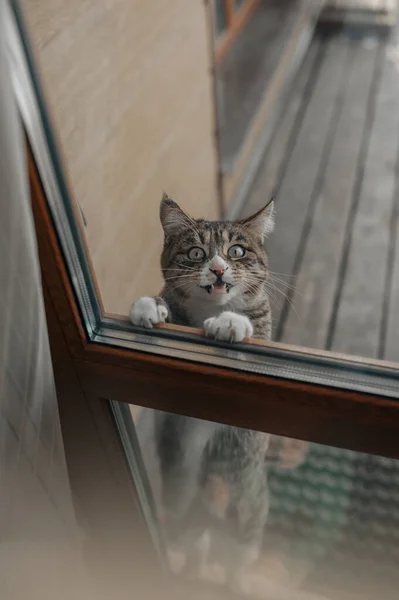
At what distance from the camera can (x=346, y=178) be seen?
4.21 ft

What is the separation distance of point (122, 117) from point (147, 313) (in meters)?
Result: 0.39

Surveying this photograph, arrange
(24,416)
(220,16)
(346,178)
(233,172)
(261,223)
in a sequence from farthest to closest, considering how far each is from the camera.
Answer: (220,16) → (233,172) → (346,178) → (261,223) → (24,416)

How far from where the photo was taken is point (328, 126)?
4.27 ft

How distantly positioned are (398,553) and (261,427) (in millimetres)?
297

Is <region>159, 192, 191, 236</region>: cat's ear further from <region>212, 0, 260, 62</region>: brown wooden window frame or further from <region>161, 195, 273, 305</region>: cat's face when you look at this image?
<region>212, 0, 260, 62</region>: brown wooden window frame

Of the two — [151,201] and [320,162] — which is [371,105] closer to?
[320,162]

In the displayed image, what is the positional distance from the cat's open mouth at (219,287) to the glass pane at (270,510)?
0.55 ft

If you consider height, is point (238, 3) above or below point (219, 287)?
above

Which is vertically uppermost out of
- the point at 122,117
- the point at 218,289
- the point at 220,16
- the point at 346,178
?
the point at 220,16

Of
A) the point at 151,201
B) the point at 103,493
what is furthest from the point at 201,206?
the point at 103,493

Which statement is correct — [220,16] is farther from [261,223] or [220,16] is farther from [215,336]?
→ [215,336]

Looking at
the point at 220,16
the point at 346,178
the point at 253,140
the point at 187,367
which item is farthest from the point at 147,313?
the point at 220,16

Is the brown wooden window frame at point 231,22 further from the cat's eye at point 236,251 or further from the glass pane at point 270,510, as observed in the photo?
the glass pane at point 270,510

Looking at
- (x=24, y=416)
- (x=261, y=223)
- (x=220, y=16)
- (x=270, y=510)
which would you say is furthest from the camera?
(x=220, y=16)
